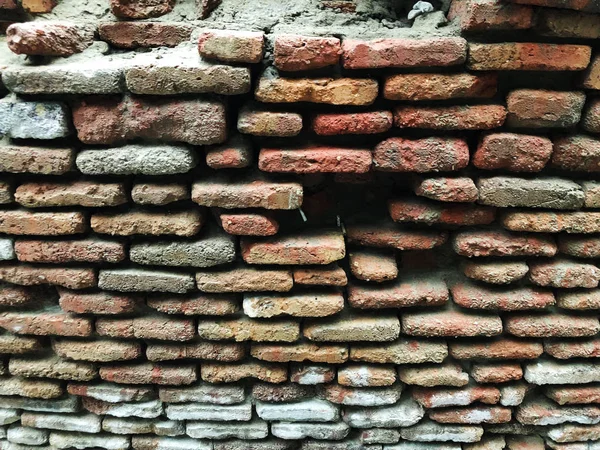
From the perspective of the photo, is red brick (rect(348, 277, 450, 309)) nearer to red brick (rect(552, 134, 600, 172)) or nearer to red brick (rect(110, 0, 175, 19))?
red brick (rect(552, 134, 600, 172))

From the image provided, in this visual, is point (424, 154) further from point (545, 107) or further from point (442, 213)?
point (545, 107)

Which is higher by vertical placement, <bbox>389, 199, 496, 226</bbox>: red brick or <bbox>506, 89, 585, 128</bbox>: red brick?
<bbox>506, 89, 585, 128</bbox>: red brick

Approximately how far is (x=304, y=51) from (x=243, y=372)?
1.11m

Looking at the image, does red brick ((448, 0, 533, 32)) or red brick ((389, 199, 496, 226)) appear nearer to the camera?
red brick ((448, 0, 533, 32))

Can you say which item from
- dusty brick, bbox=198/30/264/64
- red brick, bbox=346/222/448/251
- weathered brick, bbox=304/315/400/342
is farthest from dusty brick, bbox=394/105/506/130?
weathered brick, bbox=304/315/400/342

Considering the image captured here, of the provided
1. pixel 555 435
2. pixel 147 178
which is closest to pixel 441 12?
pixel 147 178

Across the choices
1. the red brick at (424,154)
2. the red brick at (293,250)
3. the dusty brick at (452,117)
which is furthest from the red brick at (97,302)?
the dusty brick at (452,117)

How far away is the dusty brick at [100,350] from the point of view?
148 cm

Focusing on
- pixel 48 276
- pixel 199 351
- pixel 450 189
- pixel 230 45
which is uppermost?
pixel 230 45

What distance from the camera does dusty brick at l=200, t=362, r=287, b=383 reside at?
4.89 feet

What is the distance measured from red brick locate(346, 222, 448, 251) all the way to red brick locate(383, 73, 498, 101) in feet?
1.43

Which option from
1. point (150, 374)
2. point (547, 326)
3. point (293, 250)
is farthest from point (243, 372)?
point (547, 326)

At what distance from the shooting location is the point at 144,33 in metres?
1.29

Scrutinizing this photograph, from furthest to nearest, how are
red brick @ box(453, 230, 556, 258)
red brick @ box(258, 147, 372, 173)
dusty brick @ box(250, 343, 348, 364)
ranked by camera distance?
dusty brick @ box(250, 343, 348, 364), red brick @ box(453, 230, 556, 258), red brick @ box(258, 147, 372, 173)
